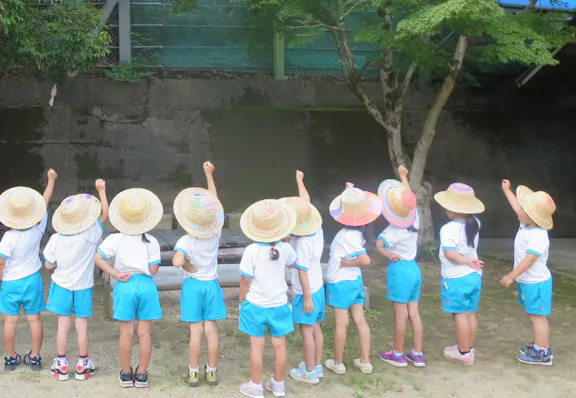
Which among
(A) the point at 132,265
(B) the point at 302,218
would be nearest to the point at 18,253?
(A) the point at 132,265

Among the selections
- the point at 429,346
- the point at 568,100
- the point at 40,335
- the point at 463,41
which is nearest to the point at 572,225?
the point at 568,100

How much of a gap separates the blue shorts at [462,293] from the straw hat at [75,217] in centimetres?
278

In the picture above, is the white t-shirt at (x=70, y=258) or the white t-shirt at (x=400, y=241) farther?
the white t-shirt at (x=400, y=241)

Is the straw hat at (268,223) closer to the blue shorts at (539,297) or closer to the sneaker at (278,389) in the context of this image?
the sneaker at (278,389)

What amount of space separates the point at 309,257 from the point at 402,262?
0.87 meters

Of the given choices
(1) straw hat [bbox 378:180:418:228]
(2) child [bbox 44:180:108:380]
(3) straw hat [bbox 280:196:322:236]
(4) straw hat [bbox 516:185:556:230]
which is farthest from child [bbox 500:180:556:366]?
(2) child [bbox 44:180:108:380]

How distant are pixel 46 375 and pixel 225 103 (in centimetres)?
711

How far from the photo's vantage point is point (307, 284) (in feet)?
14.4

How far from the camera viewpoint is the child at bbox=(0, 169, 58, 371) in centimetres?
454

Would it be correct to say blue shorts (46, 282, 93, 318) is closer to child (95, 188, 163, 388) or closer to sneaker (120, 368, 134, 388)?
child (95, 188, 163, 388)

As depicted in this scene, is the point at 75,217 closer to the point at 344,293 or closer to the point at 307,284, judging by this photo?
the point at 307,284

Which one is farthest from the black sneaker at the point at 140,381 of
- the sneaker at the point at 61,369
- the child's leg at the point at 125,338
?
the sneaker at the point at 61,369

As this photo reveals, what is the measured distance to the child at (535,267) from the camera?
483 centimetres

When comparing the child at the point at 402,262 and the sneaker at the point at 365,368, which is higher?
the child at the point at 402,262
